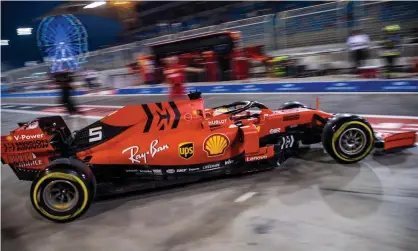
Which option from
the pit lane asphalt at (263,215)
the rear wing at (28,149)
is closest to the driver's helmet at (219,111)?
the pit lane asphalt at (263,215)

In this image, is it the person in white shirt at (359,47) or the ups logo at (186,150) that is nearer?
the ups logo at (186,150)

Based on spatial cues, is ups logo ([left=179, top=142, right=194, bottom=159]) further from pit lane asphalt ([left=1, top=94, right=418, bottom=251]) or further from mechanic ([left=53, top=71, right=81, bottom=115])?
mechanic ([left=53, top=71, right=81, bottom=115])

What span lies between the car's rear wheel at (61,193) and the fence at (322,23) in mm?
11479

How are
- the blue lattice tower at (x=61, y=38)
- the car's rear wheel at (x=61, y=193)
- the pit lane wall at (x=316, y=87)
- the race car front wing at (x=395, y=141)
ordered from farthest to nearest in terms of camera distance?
1. the blue lattice tower at (x=61, y=38)
2. the pit lane wall at (x=316, y=87)
3. the race car front wing at (x=395, y=141)
4. the car's rear wheel at (x=61, y=193)

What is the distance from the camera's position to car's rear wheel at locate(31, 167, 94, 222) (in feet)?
12.1

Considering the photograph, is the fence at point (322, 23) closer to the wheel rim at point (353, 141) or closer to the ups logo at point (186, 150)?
the wheel rim at point (353, 141)

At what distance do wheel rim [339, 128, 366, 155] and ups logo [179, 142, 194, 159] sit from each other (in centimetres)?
183

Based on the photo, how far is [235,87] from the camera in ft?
42.1

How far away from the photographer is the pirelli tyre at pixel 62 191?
3.70 m

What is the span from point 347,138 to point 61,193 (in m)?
3.39

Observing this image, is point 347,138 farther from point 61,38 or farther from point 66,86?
point 61,38

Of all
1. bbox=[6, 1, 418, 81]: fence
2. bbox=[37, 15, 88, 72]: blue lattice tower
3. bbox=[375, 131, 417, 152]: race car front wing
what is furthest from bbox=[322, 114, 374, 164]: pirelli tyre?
bbox=[37, 15, 88, 72]: blue lattice tower

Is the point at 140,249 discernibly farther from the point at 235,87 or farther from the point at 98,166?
the point at 235,87

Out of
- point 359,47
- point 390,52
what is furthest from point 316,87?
point 390,52
